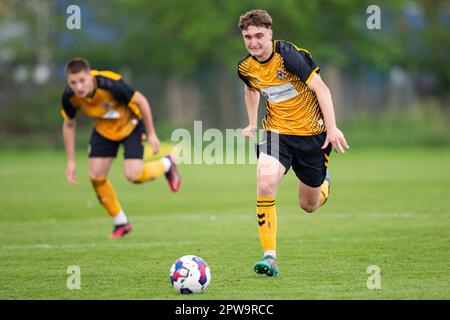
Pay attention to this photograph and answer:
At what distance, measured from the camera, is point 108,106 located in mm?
11258

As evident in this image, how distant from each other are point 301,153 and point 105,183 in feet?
11.9

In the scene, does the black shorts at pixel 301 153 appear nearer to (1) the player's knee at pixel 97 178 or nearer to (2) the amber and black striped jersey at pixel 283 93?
(2) the amber and black striped jersey at pixel 283 93

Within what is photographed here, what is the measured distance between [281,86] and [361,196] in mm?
7649

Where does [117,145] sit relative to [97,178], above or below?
above

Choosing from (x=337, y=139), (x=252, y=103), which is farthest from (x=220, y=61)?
(x=337, y=139)

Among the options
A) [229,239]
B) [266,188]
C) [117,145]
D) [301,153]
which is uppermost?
[117,145]

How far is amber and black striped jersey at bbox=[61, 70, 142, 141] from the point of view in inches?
433

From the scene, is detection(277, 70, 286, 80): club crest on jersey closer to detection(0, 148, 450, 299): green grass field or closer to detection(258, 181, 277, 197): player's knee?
detection(258, 181, 277, 197): player's knee

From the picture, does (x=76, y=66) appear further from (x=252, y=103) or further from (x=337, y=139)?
(x=337, y=139)

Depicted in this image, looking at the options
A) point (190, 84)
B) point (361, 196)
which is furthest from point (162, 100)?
point (361, 196)

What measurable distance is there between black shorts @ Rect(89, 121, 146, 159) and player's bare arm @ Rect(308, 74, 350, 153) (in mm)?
3968

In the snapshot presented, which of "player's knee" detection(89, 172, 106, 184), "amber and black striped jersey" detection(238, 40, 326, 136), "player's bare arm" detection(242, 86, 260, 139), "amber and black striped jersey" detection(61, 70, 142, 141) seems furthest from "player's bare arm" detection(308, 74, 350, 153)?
"player's knee" detection(89, 172, 106, 184)

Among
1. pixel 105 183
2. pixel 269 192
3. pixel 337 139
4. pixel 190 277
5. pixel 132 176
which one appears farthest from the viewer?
pixel 132 176
